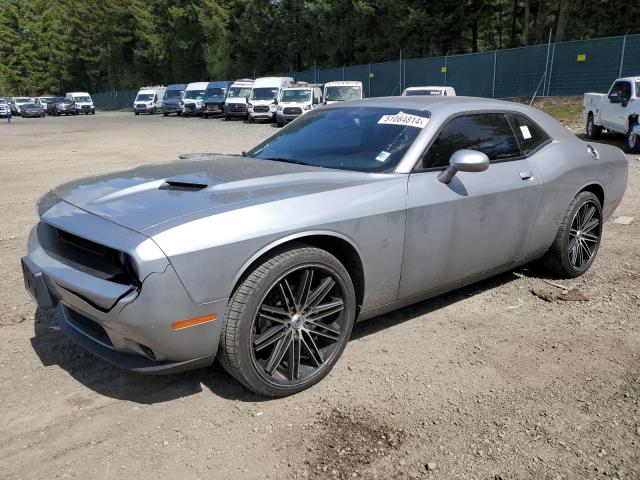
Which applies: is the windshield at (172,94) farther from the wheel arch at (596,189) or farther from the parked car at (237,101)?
the wheel arch at (596,189)

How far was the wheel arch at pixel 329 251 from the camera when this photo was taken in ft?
8.84

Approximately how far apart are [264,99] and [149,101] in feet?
74.6

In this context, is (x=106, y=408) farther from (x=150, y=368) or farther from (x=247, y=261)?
(x=247, y=261)

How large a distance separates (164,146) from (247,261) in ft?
52.8

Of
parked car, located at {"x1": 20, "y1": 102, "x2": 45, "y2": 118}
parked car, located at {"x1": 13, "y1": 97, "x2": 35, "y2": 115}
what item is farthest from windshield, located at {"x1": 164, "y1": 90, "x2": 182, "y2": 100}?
parked car, located at {"x1": 13, "y1": 97, "x2": 35, "y2": 115}

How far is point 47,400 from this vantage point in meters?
2.92

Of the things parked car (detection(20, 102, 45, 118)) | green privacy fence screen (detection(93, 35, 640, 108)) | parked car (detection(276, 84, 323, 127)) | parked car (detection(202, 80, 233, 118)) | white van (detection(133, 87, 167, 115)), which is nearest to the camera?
green privacy fence screen (detection(93, 35, 640, 108))

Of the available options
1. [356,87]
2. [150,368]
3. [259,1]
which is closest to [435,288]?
[150,368]

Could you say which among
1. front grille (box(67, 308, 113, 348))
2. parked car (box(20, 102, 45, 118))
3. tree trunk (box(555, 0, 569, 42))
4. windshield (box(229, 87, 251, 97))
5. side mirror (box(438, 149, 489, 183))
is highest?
tree trunk (box(555, 0, 569, 42))

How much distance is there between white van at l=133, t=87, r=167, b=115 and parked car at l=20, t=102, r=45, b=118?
10461 millimetres

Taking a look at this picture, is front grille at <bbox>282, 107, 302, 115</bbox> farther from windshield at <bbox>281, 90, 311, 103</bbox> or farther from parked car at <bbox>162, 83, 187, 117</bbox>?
parked car at <bbox>162, 83, 187, 117</bbox>

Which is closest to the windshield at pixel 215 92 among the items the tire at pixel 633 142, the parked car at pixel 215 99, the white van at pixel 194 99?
the parked car at pixel 215 99

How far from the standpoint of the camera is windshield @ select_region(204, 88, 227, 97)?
3819 cm

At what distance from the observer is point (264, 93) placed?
30.1 m
